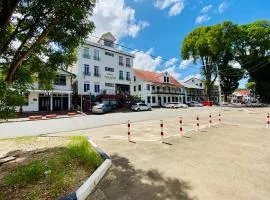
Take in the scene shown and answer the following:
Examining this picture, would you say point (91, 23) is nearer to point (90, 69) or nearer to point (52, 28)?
point (52, 28)

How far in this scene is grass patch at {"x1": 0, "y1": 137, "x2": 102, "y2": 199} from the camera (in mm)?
4980

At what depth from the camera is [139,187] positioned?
5352mm

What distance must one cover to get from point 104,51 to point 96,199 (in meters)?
39.7

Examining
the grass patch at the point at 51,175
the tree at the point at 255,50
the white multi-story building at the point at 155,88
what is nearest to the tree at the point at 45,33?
the grass patch at the point at 51,175

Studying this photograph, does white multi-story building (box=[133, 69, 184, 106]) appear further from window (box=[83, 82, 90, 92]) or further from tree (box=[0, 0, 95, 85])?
tree (box=[0, 0, 95, 85])

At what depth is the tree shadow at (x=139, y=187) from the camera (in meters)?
4.87

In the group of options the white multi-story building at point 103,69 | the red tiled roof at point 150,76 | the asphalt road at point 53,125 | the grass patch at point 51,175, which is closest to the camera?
the grass patch at point 51,175

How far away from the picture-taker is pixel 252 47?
52719mm

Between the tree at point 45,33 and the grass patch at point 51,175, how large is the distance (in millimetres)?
3247

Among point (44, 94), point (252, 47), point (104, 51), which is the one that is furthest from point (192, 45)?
point (44, 94)

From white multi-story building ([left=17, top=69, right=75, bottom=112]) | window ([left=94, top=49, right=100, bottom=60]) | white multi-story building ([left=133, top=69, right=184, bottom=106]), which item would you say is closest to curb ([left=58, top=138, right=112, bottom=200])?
white multi-story building ([left=17, top=69, right=75, bottom=112])

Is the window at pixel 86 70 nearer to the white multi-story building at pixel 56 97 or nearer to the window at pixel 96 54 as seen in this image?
the white multi-story building at pixel 56 97

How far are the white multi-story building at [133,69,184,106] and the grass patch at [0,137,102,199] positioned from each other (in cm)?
4516

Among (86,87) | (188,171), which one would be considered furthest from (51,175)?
(86,87)
